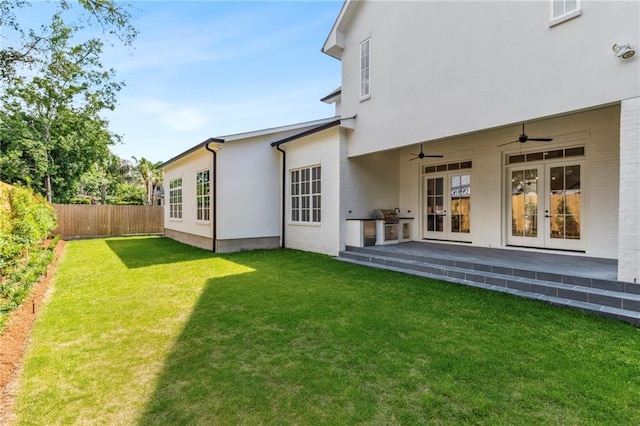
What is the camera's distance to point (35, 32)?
18.5ft

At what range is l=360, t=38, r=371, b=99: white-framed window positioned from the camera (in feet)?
27.8

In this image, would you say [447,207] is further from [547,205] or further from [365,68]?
[365,68]

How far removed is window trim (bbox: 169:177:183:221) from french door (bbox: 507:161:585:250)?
12.6 m

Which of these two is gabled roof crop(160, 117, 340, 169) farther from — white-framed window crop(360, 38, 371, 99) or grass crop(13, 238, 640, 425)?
grass crop(13, 238, 640, 425)

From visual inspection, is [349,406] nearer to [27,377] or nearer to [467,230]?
[27,377]

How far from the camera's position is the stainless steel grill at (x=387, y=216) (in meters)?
9.15

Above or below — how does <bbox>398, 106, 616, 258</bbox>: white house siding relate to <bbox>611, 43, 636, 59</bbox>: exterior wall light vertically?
below

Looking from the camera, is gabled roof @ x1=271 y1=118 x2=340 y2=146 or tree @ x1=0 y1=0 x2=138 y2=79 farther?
gabled roof @ x1=271 y1=118 x2=340 y2=146

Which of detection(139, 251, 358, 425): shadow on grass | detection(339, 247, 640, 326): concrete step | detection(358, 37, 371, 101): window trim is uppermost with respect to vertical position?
detection(358, 37, 371, 101): window trim

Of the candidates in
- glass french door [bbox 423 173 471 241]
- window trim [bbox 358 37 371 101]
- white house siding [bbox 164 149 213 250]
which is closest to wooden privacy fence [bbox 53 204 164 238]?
white house siding [bbox 164 149 213 250]

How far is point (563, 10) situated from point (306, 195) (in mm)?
7059

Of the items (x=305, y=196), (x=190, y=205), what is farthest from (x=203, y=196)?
(x=305, y=196)

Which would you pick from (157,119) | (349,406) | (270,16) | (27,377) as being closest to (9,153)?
(157,119)

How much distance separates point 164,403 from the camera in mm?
2449
